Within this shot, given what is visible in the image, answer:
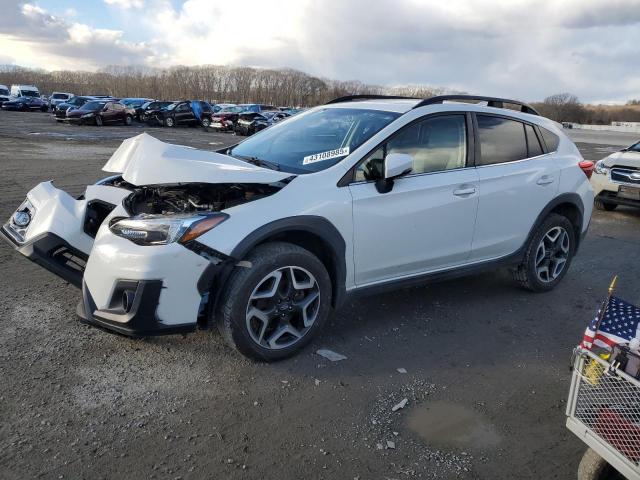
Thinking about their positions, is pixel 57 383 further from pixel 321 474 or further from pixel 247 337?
pixel 321 474

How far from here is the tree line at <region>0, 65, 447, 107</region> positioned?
10181 cm

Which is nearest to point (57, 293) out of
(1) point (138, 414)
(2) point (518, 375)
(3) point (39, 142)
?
(1) point (138, 414)

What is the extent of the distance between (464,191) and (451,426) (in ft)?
6.28

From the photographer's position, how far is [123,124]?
31.1 metres

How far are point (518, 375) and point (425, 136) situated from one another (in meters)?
1.88

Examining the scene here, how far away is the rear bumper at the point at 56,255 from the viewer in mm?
3559

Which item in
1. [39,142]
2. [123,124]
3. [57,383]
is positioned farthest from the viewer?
[123,124]

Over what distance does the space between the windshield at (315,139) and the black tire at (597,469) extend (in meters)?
2.30

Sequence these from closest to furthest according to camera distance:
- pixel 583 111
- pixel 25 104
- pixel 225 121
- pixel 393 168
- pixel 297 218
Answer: pixel 297 218
pixel 393 168
pixel 225 121
pixel 25 104
pixel 583 111

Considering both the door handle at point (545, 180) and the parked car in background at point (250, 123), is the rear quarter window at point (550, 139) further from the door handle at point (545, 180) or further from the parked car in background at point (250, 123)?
the parked car in background at point (250, 123)

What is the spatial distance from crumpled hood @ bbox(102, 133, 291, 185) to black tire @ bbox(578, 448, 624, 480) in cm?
231

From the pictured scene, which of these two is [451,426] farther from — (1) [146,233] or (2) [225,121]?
(2) [225,121]

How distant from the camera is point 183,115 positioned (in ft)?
107

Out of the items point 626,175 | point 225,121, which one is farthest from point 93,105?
point 626,175
